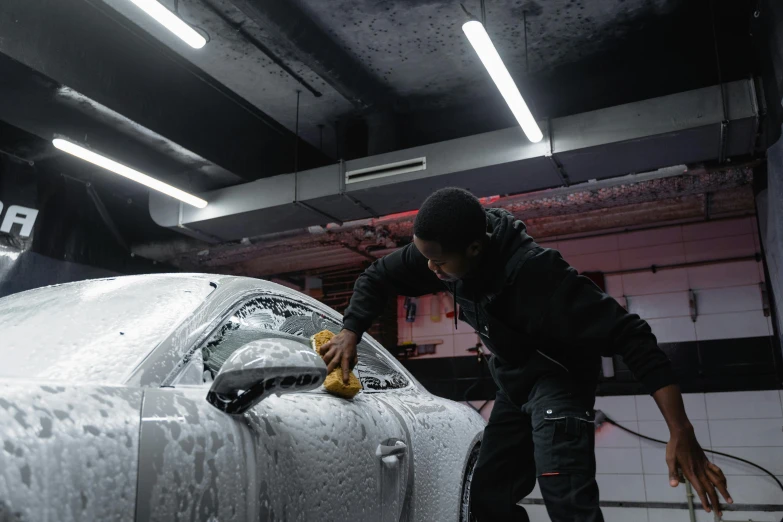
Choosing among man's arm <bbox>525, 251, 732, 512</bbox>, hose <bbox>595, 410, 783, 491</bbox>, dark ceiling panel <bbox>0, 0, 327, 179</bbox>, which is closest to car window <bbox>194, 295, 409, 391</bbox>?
man's arm <bbox>525, 251, 732, 512</bbox>

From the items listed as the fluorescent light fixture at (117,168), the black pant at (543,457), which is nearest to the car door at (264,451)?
the black pant at (543,457)

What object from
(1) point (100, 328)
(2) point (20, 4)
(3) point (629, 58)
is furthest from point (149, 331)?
(3) point (629, 58)

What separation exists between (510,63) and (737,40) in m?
1.86

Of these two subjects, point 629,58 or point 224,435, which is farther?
point 629,58

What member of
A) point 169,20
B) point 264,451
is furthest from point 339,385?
point 169,20

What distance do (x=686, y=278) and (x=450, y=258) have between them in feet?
18.0

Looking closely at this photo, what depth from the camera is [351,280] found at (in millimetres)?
8164

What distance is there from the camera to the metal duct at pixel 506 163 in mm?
4473

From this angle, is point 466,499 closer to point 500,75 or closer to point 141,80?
point 500,75

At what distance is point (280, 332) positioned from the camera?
197cm

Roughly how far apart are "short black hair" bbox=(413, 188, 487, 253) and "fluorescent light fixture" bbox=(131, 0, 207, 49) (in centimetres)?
233

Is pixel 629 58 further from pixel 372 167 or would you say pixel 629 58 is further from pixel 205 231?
pixel 205 231

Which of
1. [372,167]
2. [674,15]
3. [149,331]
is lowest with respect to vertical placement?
Result: [149,331]

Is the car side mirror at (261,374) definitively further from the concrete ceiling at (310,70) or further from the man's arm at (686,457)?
the concrete ceiling at (310,70)
